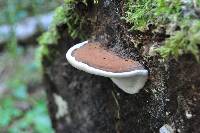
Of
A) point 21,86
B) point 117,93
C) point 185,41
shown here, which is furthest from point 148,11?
point 21,86

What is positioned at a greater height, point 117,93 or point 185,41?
point 185,41

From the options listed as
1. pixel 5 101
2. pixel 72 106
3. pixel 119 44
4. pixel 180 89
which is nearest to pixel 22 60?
pixel 5 101

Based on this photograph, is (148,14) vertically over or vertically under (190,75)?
over

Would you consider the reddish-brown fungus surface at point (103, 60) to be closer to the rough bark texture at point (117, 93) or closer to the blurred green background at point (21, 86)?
the rough bark texture at point (117, 93)

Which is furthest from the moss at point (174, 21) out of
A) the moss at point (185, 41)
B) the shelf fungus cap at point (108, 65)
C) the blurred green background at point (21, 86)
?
the blurred green background at point (21, 86)

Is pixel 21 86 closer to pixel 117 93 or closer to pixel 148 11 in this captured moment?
pixel 117 93

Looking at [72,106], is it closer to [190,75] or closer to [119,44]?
[119,44]
